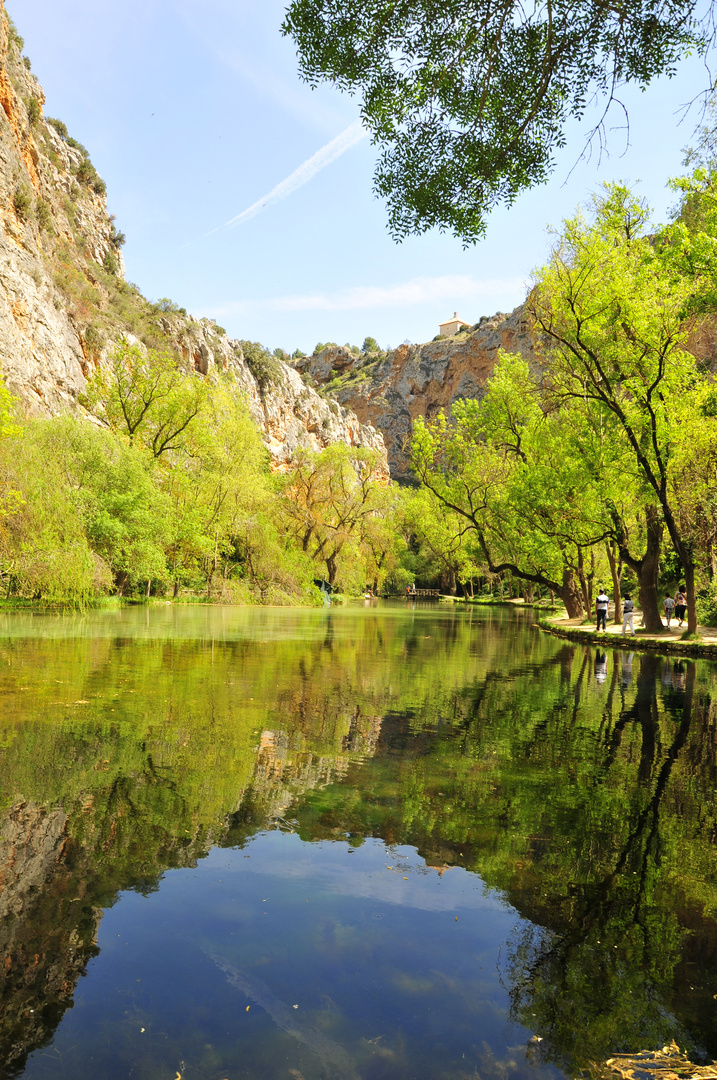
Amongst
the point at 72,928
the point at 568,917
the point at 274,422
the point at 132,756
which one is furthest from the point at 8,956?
the point at 274,422

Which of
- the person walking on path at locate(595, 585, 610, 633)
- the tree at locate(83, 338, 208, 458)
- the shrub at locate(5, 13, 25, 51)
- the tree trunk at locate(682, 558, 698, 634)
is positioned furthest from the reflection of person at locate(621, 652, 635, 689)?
the shrub at locate(5, 13, 25, 51)

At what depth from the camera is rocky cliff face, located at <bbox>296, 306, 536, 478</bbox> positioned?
4892 inches

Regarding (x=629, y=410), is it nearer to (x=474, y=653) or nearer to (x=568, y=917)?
(x=474, y=653)

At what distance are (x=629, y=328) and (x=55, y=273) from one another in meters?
36.9

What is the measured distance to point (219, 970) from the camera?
2854 mm

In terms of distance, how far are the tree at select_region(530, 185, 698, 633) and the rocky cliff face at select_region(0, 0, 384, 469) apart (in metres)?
23.4

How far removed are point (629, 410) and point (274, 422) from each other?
215 ft

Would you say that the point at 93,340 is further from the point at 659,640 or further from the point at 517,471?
the point at 659,640

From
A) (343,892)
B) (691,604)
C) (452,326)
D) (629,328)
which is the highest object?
(452,326)

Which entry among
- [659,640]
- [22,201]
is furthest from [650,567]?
[22,201]

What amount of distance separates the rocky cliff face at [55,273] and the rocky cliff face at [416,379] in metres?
63.0

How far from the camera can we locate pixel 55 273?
4253 cm

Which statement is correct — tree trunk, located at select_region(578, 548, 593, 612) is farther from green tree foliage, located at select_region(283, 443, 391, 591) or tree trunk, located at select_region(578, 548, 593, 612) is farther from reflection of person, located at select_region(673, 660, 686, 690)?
green tree foliage, located at select_region(283, 443, 391, 591)

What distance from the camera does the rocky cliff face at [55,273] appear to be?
34125 millimetres
